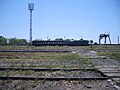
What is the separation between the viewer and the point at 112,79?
8359 millimetres

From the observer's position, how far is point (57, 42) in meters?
65.5

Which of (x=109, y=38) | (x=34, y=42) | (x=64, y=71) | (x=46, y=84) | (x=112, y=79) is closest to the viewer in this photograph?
(x=46, y=84)

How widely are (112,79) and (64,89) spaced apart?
2576mm

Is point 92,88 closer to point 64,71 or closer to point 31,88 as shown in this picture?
point 31,88

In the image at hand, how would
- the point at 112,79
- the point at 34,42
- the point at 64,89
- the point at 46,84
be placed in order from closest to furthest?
the point at 64,89 < the point at 46,84 < the point at 112,79 < the point at 34,42

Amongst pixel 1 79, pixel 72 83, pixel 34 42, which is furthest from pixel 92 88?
pixel 34 42

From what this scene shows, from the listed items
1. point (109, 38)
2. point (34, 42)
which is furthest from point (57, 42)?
point (109, 38)

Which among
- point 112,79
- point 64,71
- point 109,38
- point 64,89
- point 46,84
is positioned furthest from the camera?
point 109,38

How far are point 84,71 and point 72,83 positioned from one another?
2.89 metres

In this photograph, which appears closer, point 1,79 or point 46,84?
point 46,84

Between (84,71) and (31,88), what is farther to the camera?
(84,71)

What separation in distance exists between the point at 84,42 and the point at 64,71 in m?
56.3

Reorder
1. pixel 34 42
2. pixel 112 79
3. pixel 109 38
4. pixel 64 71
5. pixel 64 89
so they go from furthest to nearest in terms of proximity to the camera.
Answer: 1. pixel 109 38
2. pixel 34 42
3. pixel 64 71
4. pixel 112 79
5. pixel 64 89

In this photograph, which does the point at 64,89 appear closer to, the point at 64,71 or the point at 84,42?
the point at 64,71
